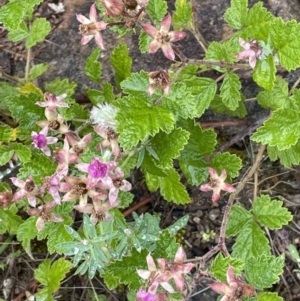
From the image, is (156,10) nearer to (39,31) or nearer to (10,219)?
(39,31)

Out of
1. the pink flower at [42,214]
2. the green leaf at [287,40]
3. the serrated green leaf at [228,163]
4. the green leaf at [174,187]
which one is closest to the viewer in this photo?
the green leaf at [287,40]

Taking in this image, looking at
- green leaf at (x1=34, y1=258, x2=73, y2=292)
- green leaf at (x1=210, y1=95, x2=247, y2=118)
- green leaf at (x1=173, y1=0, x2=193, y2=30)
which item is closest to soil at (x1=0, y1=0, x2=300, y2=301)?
green leaf at (x1=210, y1=95, x2=247, y2=118)

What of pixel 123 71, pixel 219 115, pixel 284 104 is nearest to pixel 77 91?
pixel 123 71

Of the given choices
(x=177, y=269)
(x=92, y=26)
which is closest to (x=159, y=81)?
(x=92, y=26)

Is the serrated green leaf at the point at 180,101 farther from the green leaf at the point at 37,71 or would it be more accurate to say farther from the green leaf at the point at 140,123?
the green leaf at the point at 37,71

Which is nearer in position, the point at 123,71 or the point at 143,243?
the point at 143,243

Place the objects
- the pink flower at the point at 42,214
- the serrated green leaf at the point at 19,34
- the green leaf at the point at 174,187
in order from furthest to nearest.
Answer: the serrated green leaf at the point at 19,34 < the green leaf at the point at 174,187 < the pink flower at the point at 42,214

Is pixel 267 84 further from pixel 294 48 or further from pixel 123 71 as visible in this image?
pixel 123 71

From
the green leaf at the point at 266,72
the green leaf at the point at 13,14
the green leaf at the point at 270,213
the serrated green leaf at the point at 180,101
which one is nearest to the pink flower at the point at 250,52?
the green leaf at the point at 266,72
